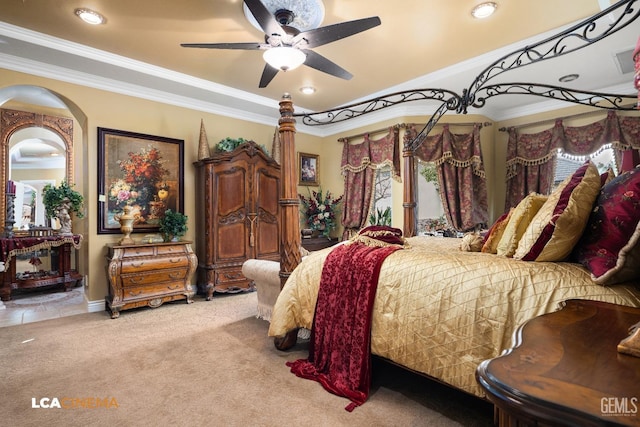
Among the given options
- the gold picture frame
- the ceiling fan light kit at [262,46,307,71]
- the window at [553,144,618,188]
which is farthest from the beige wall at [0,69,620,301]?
the ceiling fan light kit at [262,46,307,71]

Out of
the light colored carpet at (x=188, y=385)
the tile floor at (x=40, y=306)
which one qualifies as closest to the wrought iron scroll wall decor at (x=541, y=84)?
the light colored carpet at (x=188, y=385)

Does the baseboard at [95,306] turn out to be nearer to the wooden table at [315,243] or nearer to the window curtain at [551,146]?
the wooden table at [315,243]

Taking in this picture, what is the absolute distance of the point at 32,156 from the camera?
6.64 m

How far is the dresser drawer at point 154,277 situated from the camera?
3547 millimetres

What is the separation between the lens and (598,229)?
1.43 m

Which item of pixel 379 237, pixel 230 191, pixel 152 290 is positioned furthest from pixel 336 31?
pixel 152 290

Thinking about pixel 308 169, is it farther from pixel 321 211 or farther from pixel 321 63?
pixel 321 63

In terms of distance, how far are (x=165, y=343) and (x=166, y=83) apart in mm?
3055

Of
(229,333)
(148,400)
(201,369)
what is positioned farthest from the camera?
(229,333)

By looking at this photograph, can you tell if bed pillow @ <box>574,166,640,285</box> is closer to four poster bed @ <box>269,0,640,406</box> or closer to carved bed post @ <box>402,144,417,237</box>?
four poster bed @ <box>269,0,640,406</box>

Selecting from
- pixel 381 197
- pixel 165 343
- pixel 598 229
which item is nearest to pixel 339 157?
pixel 381 197

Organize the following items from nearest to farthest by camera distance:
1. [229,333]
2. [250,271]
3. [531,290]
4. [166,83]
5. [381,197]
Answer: [531,290], [229,333], [250,271], [166,83], [381,197]

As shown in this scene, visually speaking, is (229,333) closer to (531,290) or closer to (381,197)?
(531,290)

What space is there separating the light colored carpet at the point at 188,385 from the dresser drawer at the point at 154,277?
595 mm
